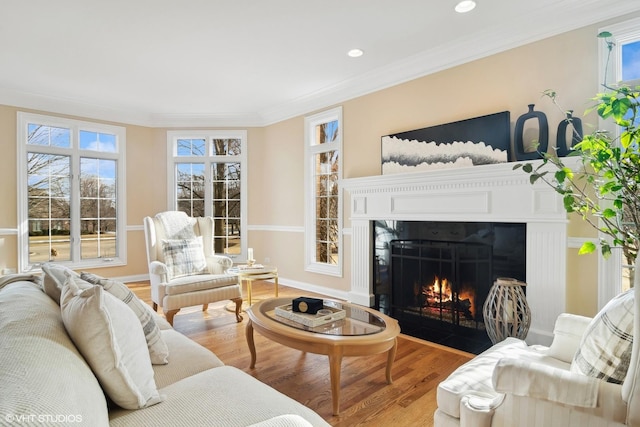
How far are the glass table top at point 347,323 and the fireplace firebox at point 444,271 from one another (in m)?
1.08

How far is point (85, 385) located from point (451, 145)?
3.22 metres

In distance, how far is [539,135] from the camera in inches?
107

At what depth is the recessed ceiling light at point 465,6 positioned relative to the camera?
2.61 m

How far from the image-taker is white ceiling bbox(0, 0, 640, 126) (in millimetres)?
2689

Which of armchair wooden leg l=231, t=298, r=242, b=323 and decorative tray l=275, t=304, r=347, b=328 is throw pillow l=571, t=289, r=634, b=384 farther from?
armchair wooden leg l=231, t=298, r=242, b=323

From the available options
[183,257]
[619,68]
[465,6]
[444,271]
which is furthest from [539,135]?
[183,257]

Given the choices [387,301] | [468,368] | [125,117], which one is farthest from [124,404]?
[125,117]

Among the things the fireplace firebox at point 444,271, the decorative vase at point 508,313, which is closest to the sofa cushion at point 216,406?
the decorative vase at point 508,313

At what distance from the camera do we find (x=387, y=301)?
376 centimetres

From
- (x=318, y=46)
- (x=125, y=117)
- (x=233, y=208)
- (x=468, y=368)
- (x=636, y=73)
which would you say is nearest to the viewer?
(x=468, y=368)

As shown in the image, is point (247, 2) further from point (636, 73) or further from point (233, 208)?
point (233, 208)

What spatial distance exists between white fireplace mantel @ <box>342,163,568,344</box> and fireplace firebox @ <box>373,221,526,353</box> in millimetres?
103

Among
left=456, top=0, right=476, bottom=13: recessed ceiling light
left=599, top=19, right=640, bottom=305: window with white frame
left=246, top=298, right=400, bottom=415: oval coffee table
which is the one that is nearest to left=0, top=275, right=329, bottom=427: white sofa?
left=246, top=298, right=400, bottom=415: oval coffee table

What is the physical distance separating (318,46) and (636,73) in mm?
2551
